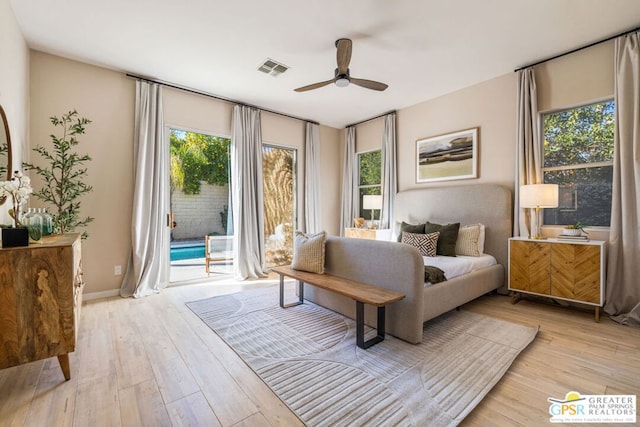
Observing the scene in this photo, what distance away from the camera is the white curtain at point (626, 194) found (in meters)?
2.71

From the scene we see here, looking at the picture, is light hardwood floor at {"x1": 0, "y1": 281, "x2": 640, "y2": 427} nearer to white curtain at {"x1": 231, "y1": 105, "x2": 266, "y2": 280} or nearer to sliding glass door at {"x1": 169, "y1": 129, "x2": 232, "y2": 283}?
sliding glass door at {"x1": 169, "y1": 129, "x2": 232, "y2": 283}

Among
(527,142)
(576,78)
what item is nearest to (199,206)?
(527,142)

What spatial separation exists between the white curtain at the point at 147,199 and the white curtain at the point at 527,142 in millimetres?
4748

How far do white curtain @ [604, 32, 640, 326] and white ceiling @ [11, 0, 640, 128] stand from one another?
14.0 inches

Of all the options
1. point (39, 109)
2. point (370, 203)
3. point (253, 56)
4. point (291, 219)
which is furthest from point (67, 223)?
point (370, 203)

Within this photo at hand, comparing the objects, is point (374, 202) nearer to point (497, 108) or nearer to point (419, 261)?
point (497, 108)

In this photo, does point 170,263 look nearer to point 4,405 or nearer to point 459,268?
point 4,405

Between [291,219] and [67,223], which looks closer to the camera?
[67,223]

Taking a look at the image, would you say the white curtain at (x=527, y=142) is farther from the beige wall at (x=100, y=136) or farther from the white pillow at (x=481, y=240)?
→ the beige wall at (x=100, y=136)

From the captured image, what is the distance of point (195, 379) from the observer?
183 centimetres

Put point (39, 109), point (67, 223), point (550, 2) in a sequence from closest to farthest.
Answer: point (550, 2) → point (67, 223) → point (39, 109)

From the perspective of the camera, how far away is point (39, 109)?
3146mm

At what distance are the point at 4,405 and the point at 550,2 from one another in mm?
4847

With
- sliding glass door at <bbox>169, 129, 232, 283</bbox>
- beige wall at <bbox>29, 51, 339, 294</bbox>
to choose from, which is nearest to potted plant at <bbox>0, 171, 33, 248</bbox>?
beige wall at <bbox>29, 51, 339, 294</bbox>
